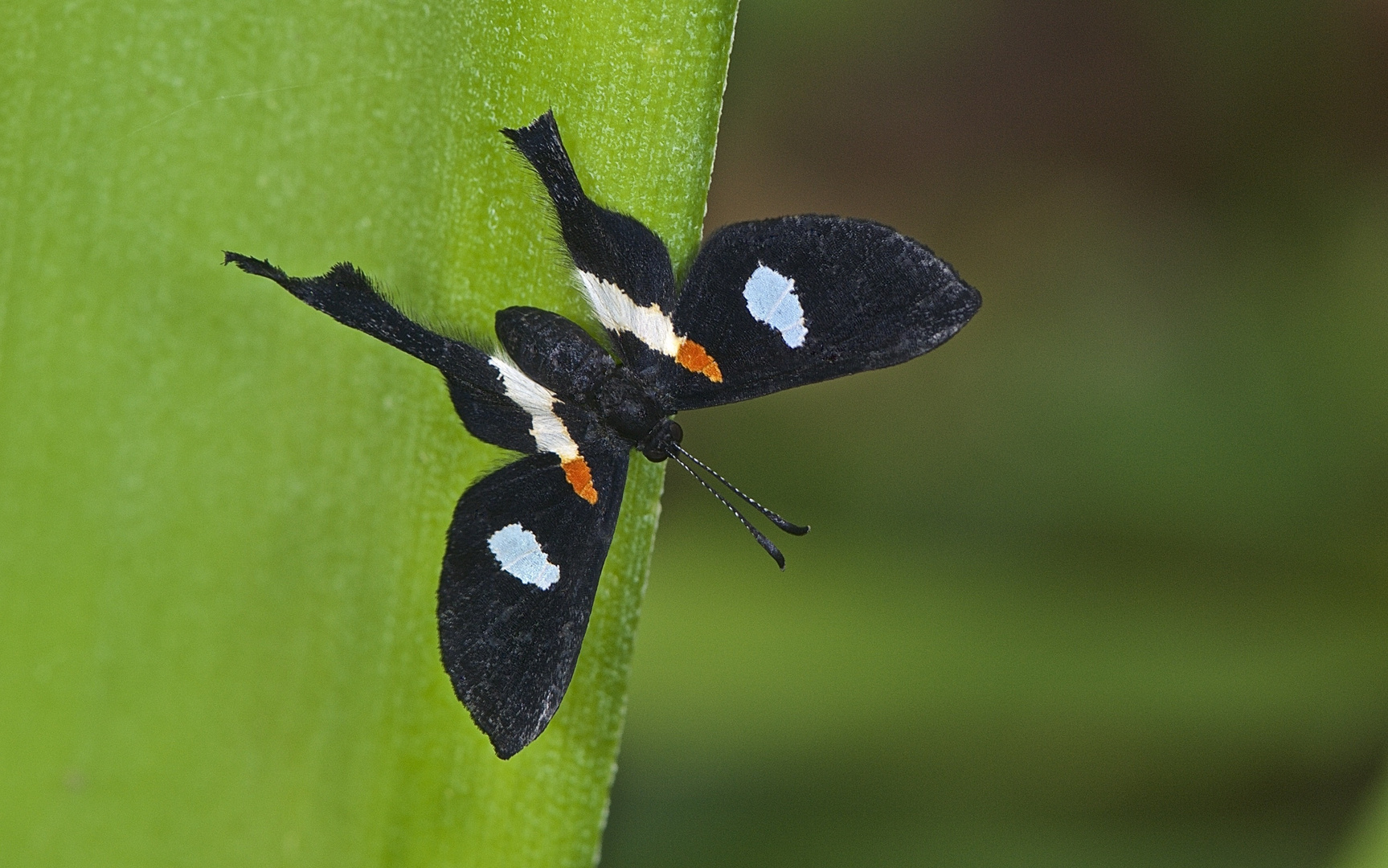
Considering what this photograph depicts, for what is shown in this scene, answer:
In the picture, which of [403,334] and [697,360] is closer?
[403,334]

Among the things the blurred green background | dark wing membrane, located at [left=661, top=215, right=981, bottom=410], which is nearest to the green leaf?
dark wing membrane, located at [left=661, top=215, right=981, bottom=410]

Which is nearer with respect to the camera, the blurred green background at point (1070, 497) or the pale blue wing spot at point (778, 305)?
the pale blue wing spot at point (778, 305)

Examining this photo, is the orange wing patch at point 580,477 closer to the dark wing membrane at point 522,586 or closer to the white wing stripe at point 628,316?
the dark wing membrane at point 522,586

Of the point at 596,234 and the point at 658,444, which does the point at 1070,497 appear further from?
the point at 596,234

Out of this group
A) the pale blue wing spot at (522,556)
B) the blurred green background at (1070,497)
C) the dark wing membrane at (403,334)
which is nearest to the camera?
the dark wing membrane at (403,334)

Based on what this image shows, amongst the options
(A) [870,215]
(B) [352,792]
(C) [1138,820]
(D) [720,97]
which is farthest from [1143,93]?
(B) [352,792]

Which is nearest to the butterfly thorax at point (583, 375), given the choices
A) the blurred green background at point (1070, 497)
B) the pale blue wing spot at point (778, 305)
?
the pale blue wing spot at point (778, 305)

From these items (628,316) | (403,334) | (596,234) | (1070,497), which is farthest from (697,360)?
(1070,497)

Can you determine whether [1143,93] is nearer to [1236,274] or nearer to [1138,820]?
[1236,274]
